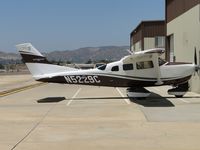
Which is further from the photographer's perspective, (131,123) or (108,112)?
(108,112)

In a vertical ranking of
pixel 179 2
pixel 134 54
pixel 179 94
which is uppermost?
pixel 179 2

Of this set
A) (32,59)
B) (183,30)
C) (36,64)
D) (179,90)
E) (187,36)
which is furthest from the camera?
(183,30)

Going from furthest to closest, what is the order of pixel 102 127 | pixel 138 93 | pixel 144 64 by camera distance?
1. pixel 144 64
2. pixel 138 93
3. pixel 102 127

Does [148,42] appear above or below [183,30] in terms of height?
below

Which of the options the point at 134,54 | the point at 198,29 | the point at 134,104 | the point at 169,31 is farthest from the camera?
the point at 169,31

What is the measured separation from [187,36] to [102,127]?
53.3 feet

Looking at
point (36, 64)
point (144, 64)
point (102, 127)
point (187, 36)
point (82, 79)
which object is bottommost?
point (102, 127)

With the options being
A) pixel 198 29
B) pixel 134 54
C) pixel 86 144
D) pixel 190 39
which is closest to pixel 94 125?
pixel 86 144

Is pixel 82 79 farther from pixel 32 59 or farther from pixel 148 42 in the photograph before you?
pixel 148 42

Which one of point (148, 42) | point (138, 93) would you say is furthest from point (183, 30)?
point (148, 42)

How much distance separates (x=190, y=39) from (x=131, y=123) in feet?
47.5

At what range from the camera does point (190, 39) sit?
25828 millimetres

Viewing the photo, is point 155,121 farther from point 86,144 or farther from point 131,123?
point 86,144

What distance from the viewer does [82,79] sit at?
20.5 meters
